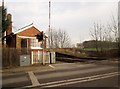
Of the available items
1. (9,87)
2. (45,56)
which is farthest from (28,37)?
(9,87)

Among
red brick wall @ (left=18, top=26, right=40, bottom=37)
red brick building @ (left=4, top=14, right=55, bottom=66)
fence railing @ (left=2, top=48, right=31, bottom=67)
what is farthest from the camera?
red brick wall @ (left=18, top=26, right=40, bottom=37)

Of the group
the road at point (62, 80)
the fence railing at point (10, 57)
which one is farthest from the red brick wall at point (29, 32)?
the road at point (62, 80)

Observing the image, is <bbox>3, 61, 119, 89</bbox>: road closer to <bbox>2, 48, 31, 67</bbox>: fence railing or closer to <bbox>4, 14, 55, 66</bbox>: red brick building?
<bbox>2, 48, 31, 67</bbox>: fence railing

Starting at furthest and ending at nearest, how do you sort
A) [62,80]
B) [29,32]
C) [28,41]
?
1. [29,32]
2. [28,41]
3. [62,80]

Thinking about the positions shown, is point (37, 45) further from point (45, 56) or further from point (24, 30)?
point (45, 56)

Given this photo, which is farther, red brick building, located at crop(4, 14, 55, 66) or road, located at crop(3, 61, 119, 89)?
red brick building, located at crop(4, 14, 55, 66)

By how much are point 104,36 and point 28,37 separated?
24704 mm

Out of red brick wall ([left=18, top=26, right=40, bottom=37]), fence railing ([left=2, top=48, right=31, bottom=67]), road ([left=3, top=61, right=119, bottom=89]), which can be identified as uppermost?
red brick wall ([left=18, top=26, right=40, bottom=37])

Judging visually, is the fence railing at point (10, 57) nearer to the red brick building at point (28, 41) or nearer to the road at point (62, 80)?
the red brick building at point (28, 41)

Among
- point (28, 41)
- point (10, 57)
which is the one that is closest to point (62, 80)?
point (10, 57)

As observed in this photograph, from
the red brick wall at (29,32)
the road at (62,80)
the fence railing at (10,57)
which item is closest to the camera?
the road at (62,80)

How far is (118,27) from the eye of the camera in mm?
47625

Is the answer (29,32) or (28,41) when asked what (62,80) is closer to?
(28,41)

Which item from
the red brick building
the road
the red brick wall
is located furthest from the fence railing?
the red brick wall
